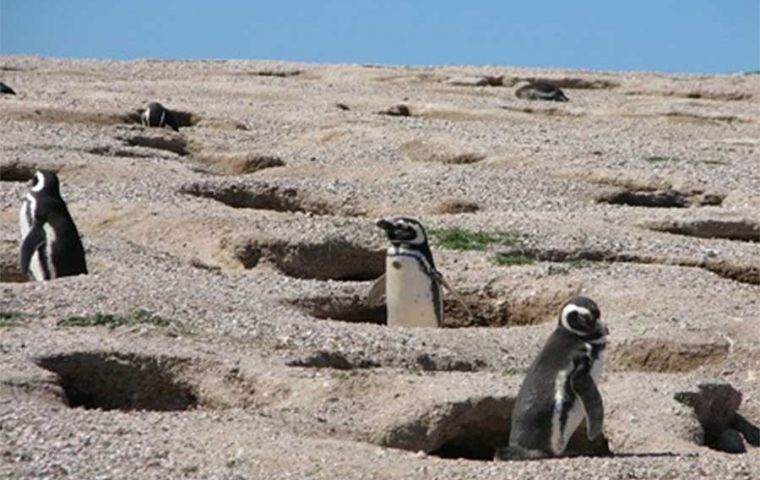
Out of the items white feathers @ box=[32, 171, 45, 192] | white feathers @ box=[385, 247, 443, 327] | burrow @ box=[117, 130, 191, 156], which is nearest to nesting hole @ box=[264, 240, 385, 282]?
white feathers @ box=[385, 247, 443, 327]

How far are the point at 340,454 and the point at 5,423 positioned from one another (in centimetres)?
142

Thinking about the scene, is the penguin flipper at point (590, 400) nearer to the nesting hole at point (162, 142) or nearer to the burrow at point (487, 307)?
the burrow at point (487, 307)

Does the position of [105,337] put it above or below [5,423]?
above

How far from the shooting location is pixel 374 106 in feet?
85.4

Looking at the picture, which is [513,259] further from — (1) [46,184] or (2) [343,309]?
(1) [46,184]

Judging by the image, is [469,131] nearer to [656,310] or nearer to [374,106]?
[374,106]

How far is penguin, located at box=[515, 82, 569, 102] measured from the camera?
28844 mm

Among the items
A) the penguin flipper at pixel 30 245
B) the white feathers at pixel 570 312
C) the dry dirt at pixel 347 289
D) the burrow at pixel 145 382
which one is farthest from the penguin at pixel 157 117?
the white feathers at pixel 570 312

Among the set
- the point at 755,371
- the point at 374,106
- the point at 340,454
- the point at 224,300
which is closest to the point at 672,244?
the point at 755,371

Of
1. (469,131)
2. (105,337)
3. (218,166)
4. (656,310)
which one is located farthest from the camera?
(469,131)

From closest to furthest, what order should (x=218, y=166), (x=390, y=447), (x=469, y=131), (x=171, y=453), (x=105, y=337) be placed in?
(x=171, y=453) < (x=390, y=447) < (x=105, y=337) < (x=218, y=166) < (x=469, y=131)

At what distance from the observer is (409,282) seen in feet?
42.0

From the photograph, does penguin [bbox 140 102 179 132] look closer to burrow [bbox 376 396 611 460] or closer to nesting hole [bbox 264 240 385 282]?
nesting hole [bbox 264 240 385 282]

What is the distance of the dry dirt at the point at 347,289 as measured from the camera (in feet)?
27.2
